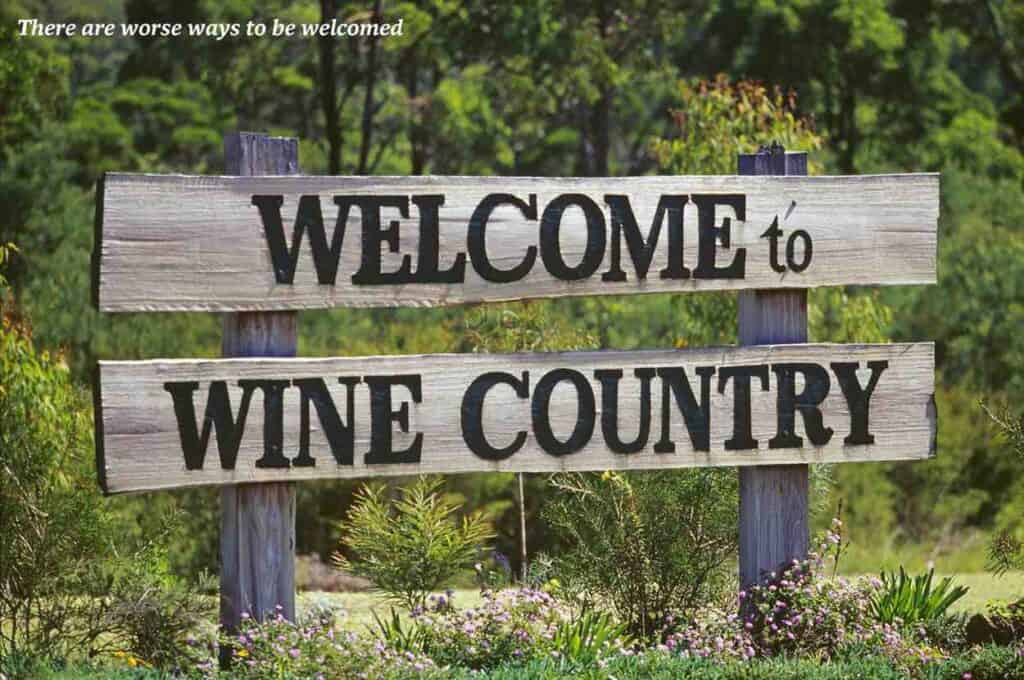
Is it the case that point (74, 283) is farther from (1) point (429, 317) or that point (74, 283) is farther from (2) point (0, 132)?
(2) point (0, 132)

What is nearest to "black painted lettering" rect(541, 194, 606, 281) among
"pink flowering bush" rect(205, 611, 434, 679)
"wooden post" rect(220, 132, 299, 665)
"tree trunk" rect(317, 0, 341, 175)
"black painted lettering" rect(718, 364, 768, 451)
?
"black painted lettering" rect(718, 364, 768, 451)

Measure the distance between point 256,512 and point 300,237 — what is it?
3.53 feet

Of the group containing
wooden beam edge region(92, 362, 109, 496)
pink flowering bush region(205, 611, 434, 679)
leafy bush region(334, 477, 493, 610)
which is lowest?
pink flowering bush region(205, 611, 434, 679)

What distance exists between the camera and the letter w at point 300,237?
538 cm

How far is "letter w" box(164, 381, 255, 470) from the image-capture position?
5.24m

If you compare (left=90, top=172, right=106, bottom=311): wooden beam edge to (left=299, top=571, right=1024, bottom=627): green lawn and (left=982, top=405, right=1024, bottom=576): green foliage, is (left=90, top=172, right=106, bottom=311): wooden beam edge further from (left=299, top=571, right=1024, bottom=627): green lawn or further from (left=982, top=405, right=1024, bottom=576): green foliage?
(left=982, top=405, right=1024, bottom=576): green foliage

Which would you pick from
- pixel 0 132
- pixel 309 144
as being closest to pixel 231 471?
pixel 0 132

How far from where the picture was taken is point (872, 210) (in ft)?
19.7

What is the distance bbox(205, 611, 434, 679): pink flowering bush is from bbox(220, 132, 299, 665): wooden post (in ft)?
0.44

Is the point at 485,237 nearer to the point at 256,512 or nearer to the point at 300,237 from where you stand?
the point at 300,237

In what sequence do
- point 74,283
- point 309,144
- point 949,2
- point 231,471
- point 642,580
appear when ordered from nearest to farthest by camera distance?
1. point 231,471
2. point 642,580
3. point 74,283
4. point 309,144
5. point 949,2

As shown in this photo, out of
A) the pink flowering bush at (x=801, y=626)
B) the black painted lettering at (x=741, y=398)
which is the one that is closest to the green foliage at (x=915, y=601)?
the pink flowering bush at (x=801, y=626)

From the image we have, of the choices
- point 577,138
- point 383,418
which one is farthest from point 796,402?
point 577,138

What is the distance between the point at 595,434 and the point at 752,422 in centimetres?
68
